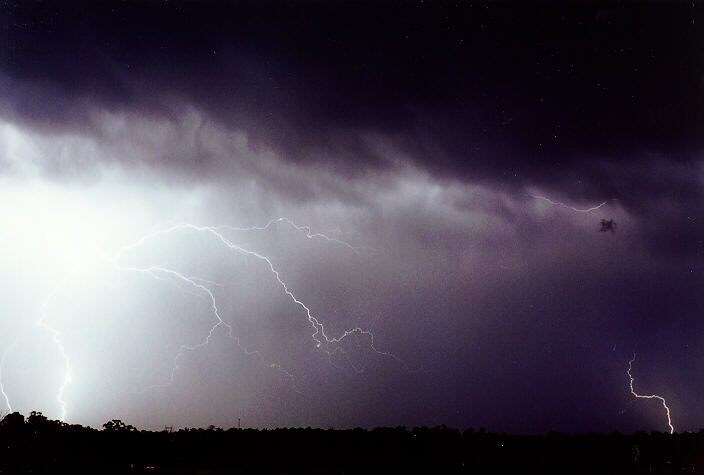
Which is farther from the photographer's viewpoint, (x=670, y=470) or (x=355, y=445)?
(x=355, y=445)

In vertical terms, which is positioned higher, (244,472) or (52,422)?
(52,422)

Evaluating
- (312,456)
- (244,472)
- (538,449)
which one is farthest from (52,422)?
(538,449)

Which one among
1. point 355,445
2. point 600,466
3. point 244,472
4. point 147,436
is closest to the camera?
point 600,466

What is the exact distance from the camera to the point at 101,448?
2662 inches

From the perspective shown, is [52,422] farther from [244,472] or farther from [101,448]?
[244,472]

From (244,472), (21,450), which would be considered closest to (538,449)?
(244,472)

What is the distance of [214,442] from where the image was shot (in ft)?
244

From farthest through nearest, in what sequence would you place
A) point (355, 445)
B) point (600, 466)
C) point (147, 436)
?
point (147, 436), point (355, 445), point (600, 466)

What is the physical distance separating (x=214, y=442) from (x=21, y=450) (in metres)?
19.9

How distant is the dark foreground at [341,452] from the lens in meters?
61.1

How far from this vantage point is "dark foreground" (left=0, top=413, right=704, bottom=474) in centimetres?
6109

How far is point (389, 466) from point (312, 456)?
8.64 m

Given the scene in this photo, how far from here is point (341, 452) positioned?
68.6m

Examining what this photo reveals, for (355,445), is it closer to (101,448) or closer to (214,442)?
(214,442)
